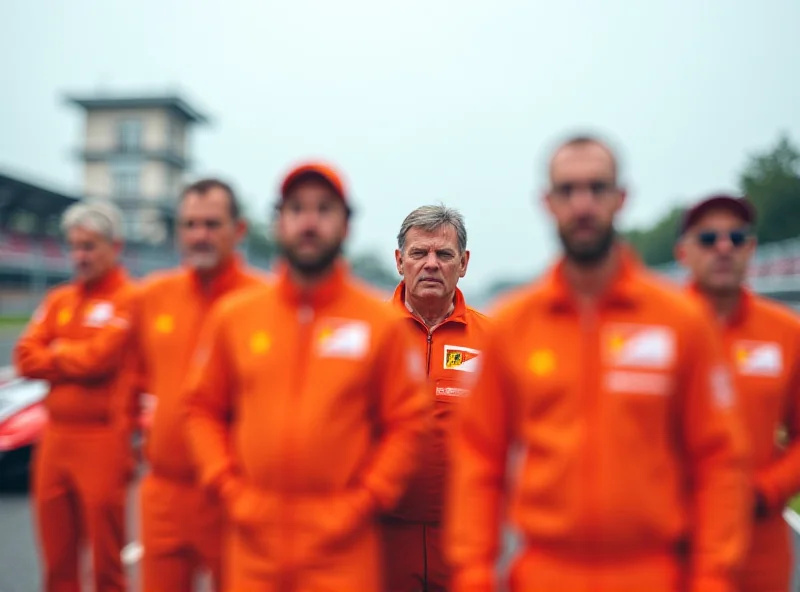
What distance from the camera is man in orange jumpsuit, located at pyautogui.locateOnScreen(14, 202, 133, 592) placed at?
377 centimetres

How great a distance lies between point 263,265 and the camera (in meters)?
67.4

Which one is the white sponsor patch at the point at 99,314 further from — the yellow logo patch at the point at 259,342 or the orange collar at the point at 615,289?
the orange collar at the point at 615,289

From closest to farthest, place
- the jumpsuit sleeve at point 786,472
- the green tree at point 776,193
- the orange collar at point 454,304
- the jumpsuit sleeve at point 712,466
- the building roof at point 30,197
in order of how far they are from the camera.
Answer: the jumpsuit sleeve at point 712,466
the jumpsuit sleeve at point 786,472
the orange collar at point 454,304
the building roof at point 30,197
the green tree at point 776,193

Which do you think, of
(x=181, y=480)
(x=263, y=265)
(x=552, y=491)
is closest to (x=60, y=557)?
(x=181, y=480)

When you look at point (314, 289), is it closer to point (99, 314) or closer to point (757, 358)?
point (757, 358)

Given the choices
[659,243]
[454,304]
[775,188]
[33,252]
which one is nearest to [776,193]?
[775,188]

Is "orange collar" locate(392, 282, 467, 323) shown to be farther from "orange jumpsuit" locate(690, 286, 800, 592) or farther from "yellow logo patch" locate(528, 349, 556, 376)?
"yellow logo patch" locate(528, 349, 556, 376)

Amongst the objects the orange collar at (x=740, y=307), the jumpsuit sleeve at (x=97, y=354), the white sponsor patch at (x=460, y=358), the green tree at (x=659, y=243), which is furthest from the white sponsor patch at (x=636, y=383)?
the green tree at (x=659, y=243)

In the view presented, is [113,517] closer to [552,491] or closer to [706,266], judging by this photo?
[552,491]

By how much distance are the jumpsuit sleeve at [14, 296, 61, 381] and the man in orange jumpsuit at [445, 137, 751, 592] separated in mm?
2710

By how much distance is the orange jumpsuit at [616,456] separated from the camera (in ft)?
6.19

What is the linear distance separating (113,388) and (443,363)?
180 cm

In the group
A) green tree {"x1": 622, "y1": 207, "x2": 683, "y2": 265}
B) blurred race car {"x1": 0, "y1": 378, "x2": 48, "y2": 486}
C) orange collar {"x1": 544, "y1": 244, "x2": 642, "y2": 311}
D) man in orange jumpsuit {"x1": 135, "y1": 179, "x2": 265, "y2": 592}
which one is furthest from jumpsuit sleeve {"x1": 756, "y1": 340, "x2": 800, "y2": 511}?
green tree {"x1": 622, "y1": 207, "x2": 683, "y2": 265}

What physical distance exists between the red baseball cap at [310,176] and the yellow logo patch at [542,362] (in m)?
0.86
